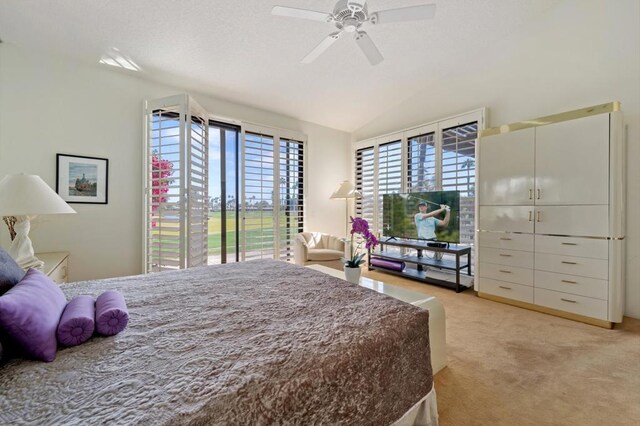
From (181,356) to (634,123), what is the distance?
4.15m

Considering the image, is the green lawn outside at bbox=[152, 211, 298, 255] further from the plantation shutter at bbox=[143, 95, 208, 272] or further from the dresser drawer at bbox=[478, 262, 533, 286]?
the dresser drawer at bbox=[478, 262, 533, 286]

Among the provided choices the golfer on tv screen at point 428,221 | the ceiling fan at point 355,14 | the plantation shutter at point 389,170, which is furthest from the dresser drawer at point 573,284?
the ceiling fan at point 355,14

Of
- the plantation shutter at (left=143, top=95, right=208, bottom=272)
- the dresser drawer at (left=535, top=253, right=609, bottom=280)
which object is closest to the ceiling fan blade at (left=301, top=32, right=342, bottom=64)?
the plantation shutter at (left=143, top=95, right=208, bottom=272)

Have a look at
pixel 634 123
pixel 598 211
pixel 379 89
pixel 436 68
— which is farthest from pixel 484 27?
pixel 598 211

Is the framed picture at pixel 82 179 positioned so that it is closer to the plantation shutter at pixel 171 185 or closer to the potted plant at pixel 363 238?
the plantation shutter at pixel 171 185

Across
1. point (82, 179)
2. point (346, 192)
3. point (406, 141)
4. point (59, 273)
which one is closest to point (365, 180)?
point (346, 192)

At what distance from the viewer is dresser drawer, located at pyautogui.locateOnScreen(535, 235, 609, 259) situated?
8.23ft

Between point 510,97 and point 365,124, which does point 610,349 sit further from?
point 365,124

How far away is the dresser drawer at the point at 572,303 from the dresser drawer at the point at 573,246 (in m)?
0.41

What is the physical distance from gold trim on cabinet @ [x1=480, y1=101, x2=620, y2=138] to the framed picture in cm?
442

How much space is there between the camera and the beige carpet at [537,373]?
1.46 m

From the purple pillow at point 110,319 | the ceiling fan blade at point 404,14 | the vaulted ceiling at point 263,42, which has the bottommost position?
the purple pillow at point 110,319

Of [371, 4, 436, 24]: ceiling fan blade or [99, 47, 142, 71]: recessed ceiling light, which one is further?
[99, 47, 142, 71]: recessed ceiling light

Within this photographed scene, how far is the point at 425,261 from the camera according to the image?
12.7ft
